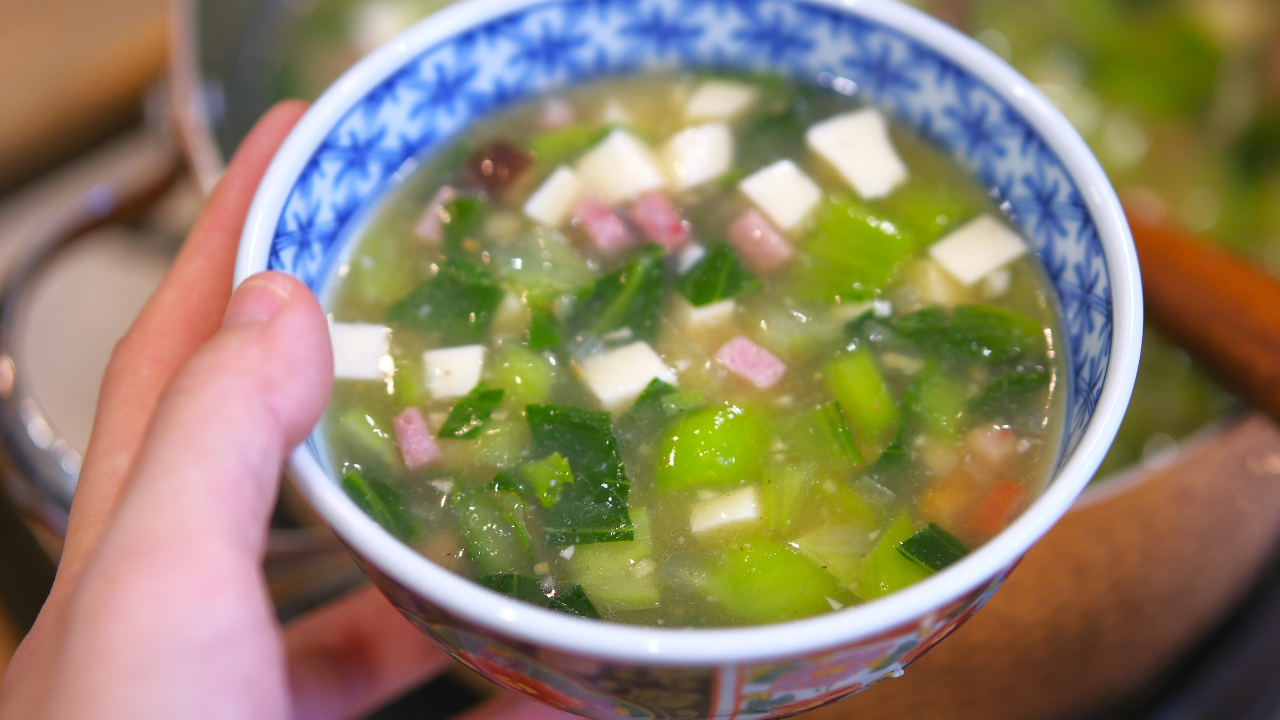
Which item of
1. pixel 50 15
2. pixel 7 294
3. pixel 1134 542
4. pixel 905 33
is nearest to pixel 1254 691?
pixel 1134 542

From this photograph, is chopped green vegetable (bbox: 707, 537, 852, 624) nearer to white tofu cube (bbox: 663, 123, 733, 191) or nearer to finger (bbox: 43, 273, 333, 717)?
finger (bbox: 43, 273, 333, 717)

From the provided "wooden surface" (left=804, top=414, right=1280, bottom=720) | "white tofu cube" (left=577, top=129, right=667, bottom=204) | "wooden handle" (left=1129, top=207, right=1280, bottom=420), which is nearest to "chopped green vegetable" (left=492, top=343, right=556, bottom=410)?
"white tofu cube" (left=577, top=129, right=667, bottom=204)

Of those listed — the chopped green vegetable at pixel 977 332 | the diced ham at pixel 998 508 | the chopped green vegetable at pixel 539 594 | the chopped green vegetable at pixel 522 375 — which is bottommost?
the diced ham at pixel 998 508

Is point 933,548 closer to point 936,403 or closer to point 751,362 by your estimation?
point 936,403

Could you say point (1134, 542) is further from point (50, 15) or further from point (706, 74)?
point (50, 15)

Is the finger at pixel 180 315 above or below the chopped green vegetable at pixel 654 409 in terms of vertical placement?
above

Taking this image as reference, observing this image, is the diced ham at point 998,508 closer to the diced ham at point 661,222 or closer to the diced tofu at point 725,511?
the diced tofu at point 725,511

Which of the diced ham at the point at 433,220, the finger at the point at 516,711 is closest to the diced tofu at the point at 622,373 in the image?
the diced ham at the point at 433,220
